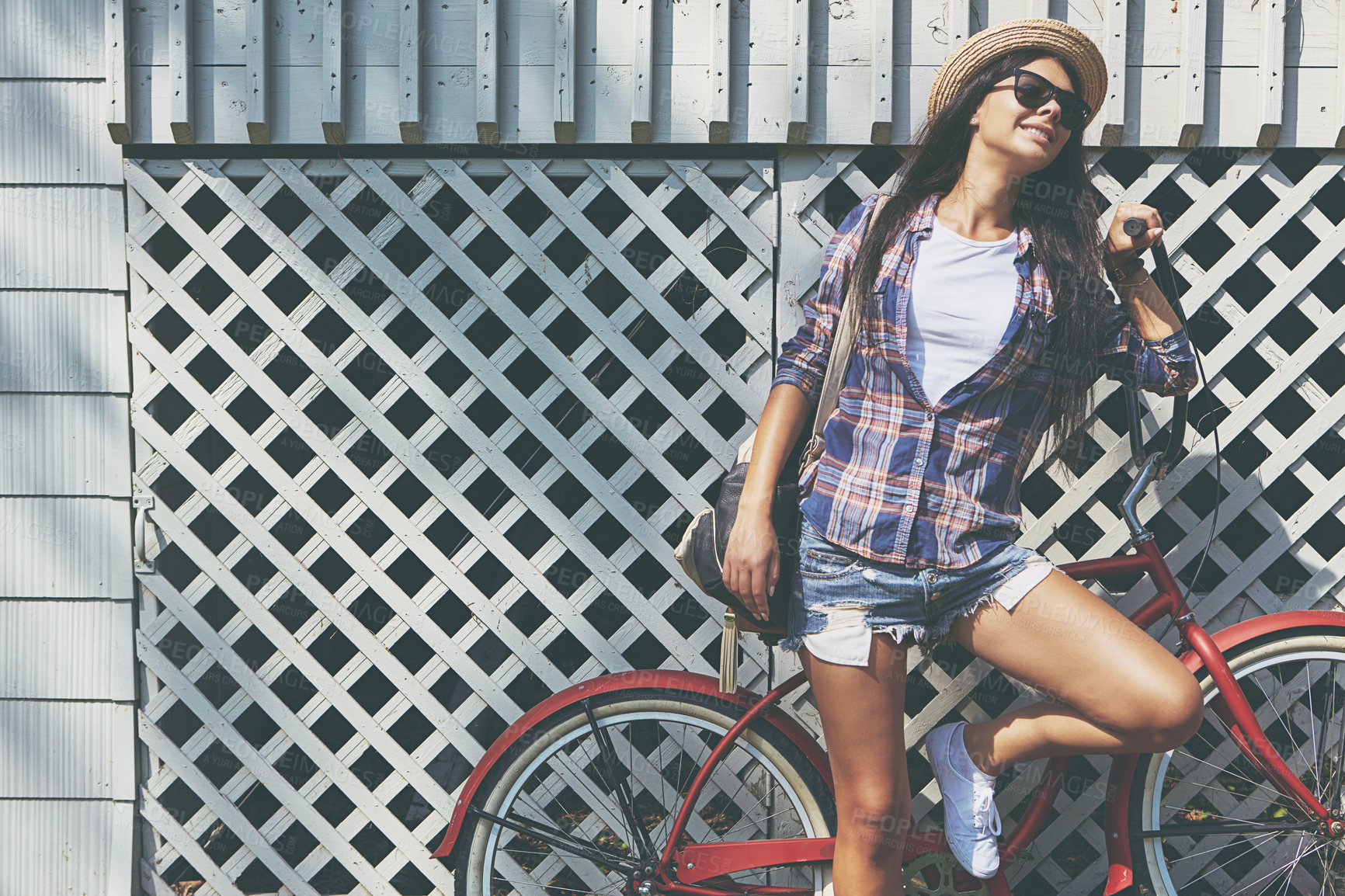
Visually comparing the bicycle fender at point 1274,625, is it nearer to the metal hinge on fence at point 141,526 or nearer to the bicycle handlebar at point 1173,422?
the bicycle handlebar at point 1173,422

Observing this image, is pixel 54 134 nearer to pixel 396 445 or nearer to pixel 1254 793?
pixel 396 445

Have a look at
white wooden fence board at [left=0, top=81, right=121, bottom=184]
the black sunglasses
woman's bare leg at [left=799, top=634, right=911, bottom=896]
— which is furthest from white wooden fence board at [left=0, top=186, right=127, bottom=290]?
the black sunglasses

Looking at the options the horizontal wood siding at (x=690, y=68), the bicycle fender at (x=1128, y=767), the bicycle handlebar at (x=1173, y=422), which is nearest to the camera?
the bicycle handlebar at (x=1173, y=422)

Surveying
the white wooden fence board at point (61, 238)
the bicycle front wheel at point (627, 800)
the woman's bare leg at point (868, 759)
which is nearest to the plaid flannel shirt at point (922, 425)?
the woman's bare leg at point (868, 759)


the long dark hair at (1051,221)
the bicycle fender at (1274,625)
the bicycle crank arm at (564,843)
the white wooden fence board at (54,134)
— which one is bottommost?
the bicycle crank arm at (564,843)

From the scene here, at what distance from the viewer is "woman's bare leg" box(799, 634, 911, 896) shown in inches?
65.2

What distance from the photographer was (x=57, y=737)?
2.31 metres

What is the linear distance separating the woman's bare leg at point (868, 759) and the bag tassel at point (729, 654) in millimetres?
172

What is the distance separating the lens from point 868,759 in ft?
5.52

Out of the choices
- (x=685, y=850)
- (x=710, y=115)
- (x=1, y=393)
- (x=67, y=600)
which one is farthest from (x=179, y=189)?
(x=685, y=850)

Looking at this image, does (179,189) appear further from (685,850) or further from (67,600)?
(685,850)

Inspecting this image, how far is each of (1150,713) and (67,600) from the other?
97.5 inches

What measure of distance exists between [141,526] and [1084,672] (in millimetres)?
2178

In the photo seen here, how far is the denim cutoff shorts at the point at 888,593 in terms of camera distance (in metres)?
1.63
